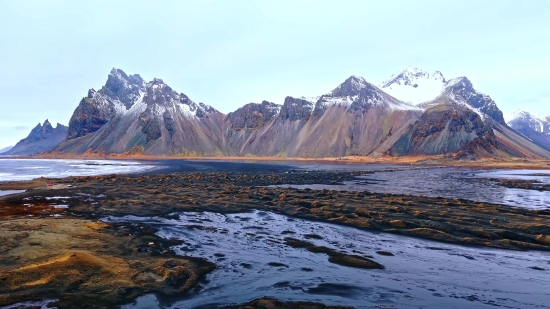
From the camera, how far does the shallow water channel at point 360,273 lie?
12305 millimetres

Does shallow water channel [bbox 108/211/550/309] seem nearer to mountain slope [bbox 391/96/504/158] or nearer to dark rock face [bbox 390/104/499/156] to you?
mountain slope [bbox 391/96/504/158]

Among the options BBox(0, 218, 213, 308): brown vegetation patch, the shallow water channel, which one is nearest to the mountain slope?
the shallow water channel

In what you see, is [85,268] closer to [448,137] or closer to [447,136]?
[448,137]

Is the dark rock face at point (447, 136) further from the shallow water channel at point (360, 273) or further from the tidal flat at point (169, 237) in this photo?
the shallow water channel at point (360, 273)

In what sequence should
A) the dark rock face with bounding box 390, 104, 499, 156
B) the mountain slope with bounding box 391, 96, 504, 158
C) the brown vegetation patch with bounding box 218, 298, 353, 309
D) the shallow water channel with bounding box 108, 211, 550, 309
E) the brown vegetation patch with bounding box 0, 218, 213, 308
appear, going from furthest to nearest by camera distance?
the dark rock face with bounding box 390, 104, 499, 156 < the mountain slope with bounding box 391, 96, 504, 158 < the shallow water channel with bounding box 108, 211, 550, 309 < the brown vegetation patch with bounding box 0, 218, 213, 308 < the brown vegetation patch with bounding box 218, 298, 353, 309

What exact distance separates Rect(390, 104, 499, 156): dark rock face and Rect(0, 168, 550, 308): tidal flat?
482ft

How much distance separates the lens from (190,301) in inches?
464

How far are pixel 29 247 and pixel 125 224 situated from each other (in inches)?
288

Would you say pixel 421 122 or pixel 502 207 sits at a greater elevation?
pixel 421 122

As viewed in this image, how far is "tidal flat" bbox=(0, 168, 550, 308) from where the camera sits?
40.4ft

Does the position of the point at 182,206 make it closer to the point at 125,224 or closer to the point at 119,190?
the point at 125,224

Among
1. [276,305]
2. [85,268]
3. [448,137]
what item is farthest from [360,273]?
[448,137]

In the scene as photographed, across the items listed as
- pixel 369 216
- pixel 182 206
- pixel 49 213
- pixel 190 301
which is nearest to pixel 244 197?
pixel 182 206

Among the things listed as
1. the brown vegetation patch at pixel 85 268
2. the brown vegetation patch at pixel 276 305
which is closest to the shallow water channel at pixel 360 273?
the brown vegetation patch at pixel 276 305
